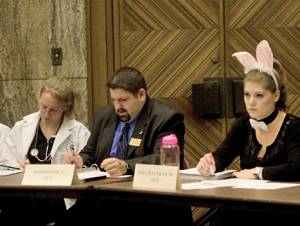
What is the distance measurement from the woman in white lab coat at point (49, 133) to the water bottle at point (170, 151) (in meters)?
0.90

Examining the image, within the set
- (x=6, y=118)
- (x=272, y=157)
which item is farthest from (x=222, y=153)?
(x=6, y=118)

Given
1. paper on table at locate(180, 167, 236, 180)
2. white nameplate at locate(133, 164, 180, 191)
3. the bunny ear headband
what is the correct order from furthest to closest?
1. the bunny ear headband
2. paper on table at locate(180, 167, 236, 180)
3. white nameplate at locate(133, 164, 180, 191)

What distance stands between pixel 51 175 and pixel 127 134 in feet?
2.51

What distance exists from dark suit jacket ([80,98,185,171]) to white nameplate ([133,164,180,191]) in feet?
1.84

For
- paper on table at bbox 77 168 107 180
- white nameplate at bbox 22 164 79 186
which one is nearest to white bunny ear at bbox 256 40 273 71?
paper on table at bbox 77 168 107 180

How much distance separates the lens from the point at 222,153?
390 centimetres

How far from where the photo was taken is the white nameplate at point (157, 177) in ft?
10.5

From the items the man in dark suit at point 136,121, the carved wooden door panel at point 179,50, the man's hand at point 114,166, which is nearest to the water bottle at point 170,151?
the man in dark suit at point 136,121

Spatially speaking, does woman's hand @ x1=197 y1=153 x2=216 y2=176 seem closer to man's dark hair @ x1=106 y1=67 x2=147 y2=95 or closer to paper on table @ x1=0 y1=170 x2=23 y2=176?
man's dark hair @ x1=106 y1=67 x2=147 y2=95

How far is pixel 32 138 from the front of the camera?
15.0 ft

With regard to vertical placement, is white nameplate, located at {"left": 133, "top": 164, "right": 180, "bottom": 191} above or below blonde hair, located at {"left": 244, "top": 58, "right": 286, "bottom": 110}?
below

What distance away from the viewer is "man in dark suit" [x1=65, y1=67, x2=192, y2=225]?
3.81m

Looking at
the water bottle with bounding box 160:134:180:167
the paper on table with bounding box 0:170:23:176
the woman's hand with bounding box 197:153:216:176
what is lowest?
the paper on table with bounding box 0:170:23:176

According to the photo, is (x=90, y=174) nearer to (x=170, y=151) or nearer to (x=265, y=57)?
(x=170, y=151)
